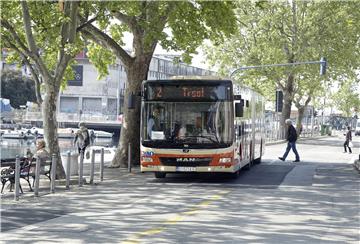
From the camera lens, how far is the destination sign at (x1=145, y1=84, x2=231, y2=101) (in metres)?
19.5

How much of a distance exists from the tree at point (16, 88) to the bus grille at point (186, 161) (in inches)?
3149

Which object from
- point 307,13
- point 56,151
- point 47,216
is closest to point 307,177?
point 56,151

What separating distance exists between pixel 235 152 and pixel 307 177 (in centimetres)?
357

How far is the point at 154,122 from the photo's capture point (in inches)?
775

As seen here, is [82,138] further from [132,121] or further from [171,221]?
[171,221]

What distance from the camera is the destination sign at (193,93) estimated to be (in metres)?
19.5

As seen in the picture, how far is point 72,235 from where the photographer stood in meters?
10.4

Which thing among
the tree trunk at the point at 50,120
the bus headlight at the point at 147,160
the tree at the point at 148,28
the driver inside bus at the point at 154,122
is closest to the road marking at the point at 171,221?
the bus headlight at the point at 147,160

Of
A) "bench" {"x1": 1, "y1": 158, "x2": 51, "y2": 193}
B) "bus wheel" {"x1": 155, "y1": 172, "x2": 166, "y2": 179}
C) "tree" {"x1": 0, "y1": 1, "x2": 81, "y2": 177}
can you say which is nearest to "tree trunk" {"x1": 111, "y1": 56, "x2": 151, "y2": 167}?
"bus wheel" {"x1": 155, "y1": 172, "x2": 166, "y2": 179}

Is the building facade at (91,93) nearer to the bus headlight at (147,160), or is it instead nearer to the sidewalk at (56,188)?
the sidewalk at (56,188)

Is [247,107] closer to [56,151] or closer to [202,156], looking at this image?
[202,156]

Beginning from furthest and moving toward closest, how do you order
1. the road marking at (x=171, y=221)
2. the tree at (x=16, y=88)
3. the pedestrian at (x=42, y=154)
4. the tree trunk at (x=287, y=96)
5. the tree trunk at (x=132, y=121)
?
the tree at (x=16, y=88), the tree trunk at (x=287, y=96), the tree trunk at (x=132, y=121), the pedestrian at (x=42, y=154), the road marking at (x=171, y=221)

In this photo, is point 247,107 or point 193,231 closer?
point 193,231

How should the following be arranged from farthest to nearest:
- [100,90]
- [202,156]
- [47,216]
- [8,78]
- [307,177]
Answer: [100,90] < [8,78] < [307,177] < [202,156] < [47,216]
